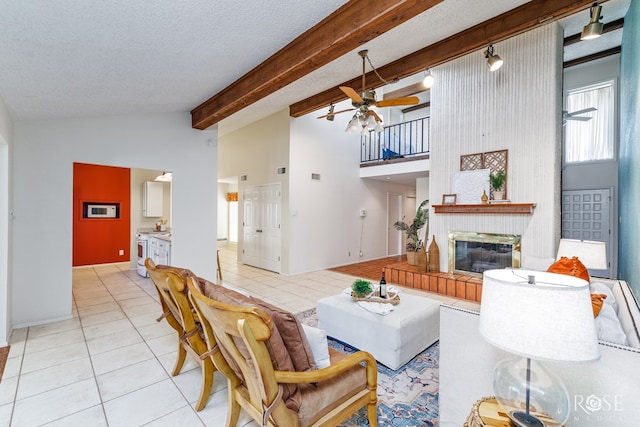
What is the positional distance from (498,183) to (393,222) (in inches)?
168

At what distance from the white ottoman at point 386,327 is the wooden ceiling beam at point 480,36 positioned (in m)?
2.95

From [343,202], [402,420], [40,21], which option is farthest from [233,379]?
[343,202]

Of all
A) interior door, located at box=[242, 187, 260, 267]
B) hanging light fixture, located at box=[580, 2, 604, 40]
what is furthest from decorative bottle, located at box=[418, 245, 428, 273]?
interior door, located at box=[242, 187, 260, 267]

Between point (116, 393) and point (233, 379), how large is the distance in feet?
3.71

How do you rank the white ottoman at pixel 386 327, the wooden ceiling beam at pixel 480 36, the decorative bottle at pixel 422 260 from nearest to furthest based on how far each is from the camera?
1. the white ottoman at pixel 386 327
2. the wooden ceiling beam at pixel 480 36
3. the decorative bottle at pixel 422 260

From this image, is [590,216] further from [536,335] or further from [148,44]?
[148,44]

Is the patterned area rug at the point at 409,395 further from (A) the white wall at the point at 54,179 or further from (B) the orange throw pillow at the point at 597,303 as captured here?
(A) the white wall at the point at 54,179

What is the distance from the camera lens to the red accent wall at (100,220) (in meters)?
6.38

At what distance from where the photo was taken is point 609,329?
4.52ft

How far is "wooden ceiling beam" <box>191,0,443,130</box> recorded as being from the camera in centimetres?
202

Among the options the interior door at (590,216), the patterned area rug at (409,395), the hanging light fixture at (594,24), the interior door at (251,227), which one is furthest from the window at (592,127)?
the interior door at (251,227)

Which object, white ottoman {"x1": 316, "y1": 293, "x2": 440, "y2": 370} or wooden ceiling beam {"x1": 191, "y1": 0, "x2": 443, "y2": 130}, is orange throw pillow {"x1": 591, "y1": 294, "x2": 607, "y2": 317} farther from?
wooden ceiling beam {"x1": 191, "y1": 0, "x2": 443, "y2": 130}

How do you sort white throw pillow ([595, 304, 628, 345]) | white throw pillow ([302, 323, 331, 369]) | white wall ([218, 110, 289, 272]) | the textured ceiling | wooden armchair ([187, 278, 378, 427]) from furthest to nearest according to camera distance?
white wall ([218, 110, 289, 272])
the textured ceiling
white throw pillow ([302, 323, 331, 369])
white throw pillow ([595, 304, 628, 345])
wooden armchair ([187, 278, 378, 427])

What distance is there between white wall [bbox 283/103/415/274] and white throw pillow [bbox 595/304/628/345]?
4.98 meters
